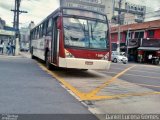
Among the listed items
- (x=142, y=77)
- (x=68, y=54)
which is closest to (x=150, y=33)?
(x=142, y=77)

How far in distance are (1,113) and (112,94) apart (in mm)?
4088

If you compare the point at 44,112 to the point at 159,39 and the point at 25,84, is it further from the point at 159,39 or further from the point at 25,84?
the point at 159,39

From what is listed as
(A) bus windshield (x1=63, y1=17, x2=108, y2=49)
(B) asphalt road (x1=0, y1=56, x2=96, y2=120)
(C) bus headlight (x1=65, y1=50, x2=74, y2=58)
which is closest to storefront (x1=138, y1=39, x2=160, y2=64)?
(A) bus windshield (x1=63, y1=17, x2=108, y2=49)

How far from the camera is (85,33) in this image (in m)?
12.9

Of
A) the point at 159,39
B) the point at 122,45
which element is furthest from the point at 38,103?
the point at 122,45

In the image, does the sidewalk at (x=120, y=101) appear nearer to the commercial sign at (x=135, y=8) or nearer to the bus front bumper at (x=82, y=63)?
the bus front bumper at (x=82, y=63)

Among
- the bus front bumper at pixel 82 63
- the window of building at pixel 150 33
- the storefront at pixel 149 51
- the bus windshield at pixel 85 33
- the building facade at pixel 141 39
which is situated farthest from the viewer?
the window of building at pixel 150 33

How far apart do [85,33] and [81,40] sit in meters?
0.36

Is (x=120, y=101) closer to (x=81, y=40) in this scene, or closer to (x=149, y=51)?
(x=81, y=40)

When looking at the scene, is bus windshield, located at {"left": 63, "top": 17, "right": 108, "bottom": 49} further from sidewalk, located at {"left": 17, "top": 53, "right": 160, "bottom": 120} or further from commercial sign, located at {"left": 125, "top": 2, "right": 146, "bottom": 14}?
commercial sign, located at {"left": 125, "top": 2, "right": 146, "bottom": 14}

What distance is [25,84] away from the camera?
398 inches

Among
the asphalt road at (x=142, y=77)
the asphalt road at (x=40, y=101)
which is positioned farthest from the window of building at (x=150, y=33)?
the asphalt road at (x=40, y=101)

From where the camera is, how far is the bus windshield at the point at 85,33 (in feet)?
41.6

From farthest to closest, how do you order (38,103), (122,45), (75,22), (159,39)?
(122,45)
(159,39)
(75,22)
(38,103)
